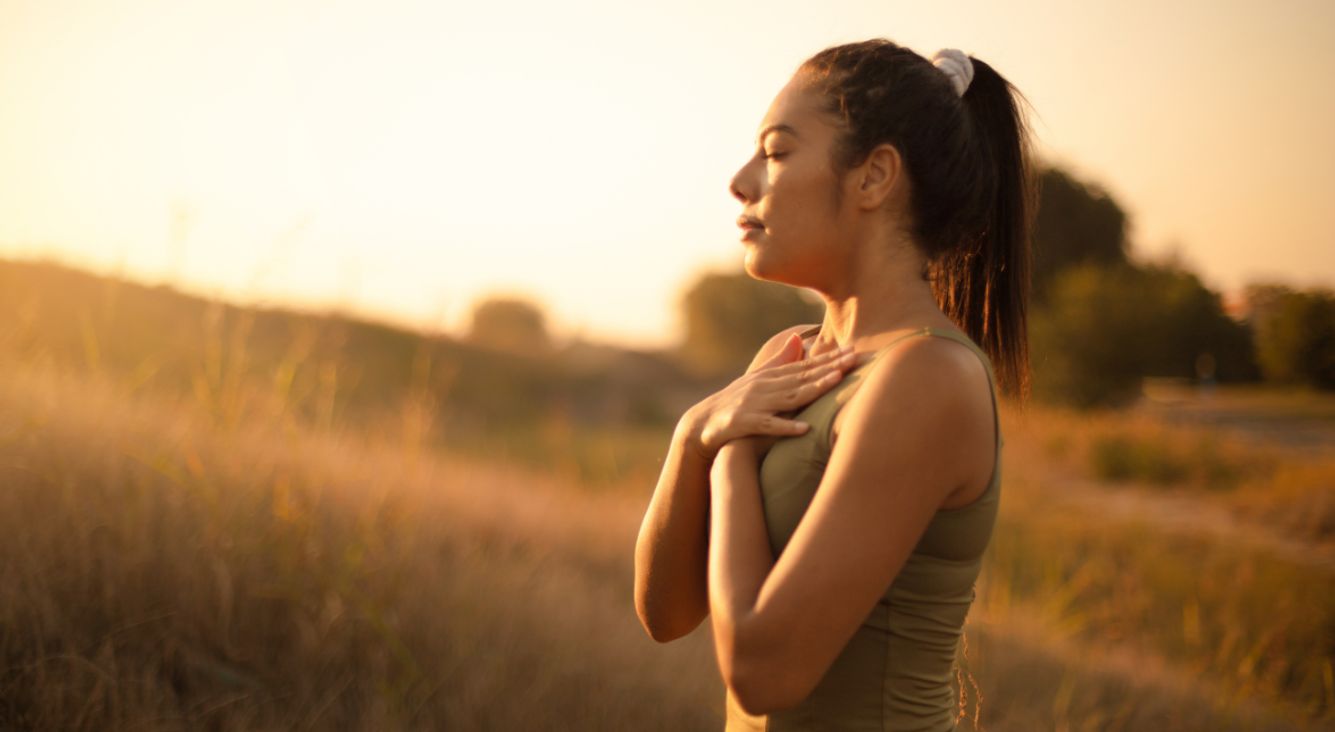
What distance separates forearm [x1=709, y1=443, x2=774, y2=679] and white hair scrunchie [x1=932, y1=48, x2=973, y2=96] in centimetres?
74

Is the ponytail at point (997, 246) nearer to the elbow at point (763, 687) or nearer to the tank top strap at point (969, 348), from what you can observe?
the tank top strap at point (969, 348)

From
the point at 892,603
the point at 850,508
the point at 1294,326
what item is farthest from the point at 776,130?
the point at 1294,326

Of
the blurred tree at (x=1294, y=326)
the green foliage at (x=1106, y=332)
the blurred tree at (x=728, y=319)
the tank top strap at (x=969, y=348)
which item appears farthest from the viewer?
the blurred tree at (x=728, y=319)

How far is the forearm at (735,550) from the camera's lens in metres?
1.31

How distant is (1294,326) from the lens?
17.1 feet

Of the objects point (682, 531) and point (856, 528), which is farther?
point (682, 531)

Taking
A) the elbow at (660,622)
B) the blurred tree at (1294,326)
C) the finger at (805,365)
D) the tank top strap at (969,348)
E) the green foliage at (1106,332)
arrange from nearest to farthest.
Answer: the tank top strap at (969,348) → the finger at (805,365) → the elbow at (660,622) → the blurred tree at (1294,326) → the green foliage at (1106,332)

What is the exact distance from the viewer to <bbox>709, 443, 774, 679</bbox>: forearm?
Result: 131cm

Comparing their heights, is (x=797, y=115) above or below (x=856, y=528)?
above

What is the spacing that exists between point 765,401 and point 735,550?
0.84 ft

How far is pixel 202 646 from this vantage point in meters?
2.95

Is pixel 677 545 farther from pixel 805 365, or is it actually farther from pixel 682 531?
pixel 805 365

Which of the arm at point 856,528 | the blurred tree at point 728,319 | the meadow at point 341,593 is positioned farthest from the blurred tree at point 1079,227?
the arm at point 856,528

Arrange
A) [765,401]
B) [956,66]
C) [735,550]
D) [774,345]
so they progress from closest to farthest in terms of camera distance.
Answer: [735,550] → [765,401] → [956,66] → [774,345]
